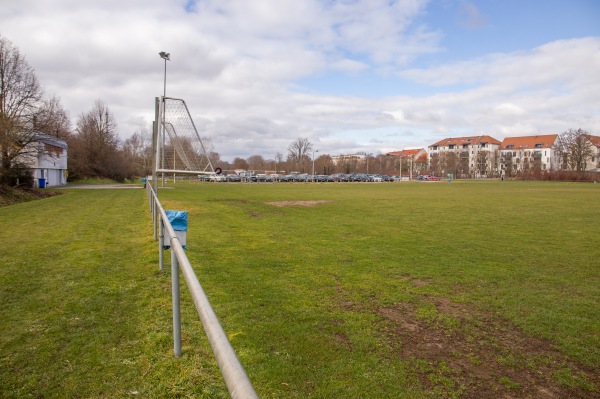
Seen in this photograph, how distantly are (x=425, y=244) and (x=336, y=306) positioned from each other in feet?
18.4

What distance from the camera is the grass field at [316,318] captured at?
3473 millimetres

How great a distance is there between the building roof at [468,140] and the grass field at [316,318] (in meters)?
152

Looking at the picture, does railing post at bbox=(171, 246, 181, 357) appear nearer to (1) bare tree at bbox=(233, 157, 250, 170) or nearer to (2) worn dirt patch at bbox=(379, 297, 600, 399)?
(2) worn dirt patch at bbox=(379, 297, 600, 399)

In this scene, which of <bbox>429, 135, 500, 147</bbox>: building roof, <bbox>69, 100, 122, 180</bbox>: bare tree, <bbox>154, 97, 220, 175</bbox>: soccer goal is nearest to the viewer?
<bbox>154, 97, 220, 175</bbox>: soccer goal

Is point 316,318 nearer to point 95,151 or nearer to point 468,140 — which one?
point 95,151

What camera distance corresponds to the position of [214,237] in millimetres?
11188

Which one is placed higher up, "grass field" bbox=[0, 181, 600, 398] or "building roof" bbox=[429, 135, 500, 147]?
"building roof" bbox=[429, 135, 500, 147]

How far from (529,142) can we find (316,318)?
517 feet

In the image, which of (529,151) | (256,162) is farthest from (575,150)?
(256,162)

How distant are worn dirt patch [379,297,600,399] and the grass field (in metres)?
0.02

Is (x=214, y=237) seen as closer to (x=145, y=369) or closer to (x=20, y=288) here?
(x=20, y=288)

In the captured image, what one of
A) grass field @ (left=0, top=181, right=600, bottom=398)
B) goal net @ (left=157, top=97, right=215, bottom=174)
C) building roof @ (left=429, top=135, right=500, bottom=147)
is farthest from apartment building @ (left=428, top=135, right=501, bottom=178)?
grass field @ (left=0, top=181, right=600, bottom=398)

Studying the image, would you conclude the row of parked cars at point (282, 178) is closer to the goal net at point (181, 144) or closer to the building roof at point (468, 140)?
the goal net at point (181, 144)

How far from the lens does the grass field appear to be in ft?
11.4
